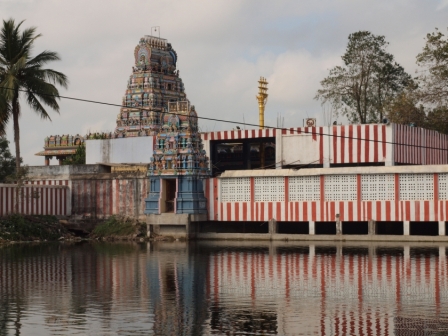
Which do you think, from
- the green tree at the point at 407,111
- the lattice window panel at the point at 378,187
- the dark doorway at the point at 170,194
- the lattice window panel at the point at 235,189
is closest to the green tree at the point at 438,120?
the green tree at the point at 407,111

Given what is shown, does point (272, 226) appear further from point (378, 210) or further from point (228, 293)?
point (228, 293)

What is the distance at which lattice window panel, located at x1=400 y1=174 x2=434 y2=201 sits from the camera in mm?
54906

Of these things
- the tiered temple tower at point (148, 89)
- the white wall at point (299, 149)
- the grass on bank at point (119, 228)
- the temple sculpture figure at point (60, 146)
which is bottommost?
the grass on bank at point (119, 228)

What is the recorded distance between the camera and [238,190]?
61.8m

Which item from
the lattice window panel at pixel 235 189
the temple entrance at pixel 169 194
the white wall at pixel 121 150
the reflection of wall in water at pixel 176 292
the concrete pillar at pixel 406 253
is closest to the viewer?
the reflection of wall in water at pixel 176 292

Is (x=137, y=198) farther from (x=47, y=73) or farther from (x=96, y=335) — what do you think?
(x=96, y=335)

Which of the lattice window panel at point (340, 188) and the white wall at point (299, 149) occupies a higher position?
the white wall at point (299, 149)

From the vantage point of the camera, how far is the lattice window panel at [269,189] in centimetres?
6003

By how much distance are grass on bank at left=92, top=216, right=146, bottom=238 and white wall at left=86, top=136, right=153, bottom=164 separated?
9.26 metres

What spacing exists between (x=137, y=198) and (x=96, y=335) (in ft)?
144

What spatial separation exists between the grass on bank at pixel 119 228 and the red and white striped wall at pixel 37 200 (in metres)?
3.74

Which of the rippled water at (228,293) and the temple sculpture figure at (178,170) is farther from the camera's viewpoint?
the temple sculpture figure at (178,170)

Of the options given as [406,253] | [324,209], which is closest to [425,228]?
[324,209]

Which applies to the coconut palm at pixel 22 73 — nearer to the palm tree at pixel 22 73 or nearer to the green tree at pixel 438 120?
the palm tree at pixel 22 73
